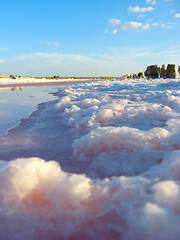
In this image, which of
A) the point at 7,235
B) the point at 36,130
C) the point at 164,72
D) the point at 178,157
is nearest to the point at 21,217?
the point at 7,235

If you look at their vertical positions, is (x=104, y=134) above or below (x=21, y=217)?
above

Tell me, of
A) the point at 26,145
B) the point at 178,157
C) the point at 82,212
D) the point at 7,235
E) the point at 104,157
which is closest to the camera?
the point at 7,235

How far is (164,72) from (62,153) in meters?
39.6

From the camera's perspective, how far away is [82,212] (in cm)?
127

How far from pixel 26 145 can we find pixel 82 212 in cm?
175

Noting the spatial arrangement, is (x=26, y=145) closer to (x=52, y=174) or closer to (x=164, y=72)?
(x=52, y=174)

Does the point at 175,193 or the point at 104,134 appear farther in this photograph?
the point at 104,134

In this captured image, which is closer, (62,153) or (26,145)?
(62,153)

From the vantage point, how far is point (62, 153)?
244cm

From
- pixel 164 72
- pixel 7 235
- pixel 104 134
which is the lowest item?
pixel 7 235

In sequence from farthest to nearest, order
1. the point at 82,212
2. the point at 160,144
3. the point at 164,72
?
the point at 164,72
the point at 160,144
the point at 82,212

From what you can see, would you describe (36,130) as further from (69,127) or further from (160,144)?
(160,144)

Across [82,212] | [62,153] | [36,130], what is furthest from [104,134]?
[36,130]

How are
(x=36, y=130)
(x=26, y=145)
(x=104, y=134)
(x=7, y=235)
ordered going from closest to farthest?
1. (x=7, y=235)
2. (x=104, y=134)
3. (x=26, y=145)
4. (x=36, y=130)
